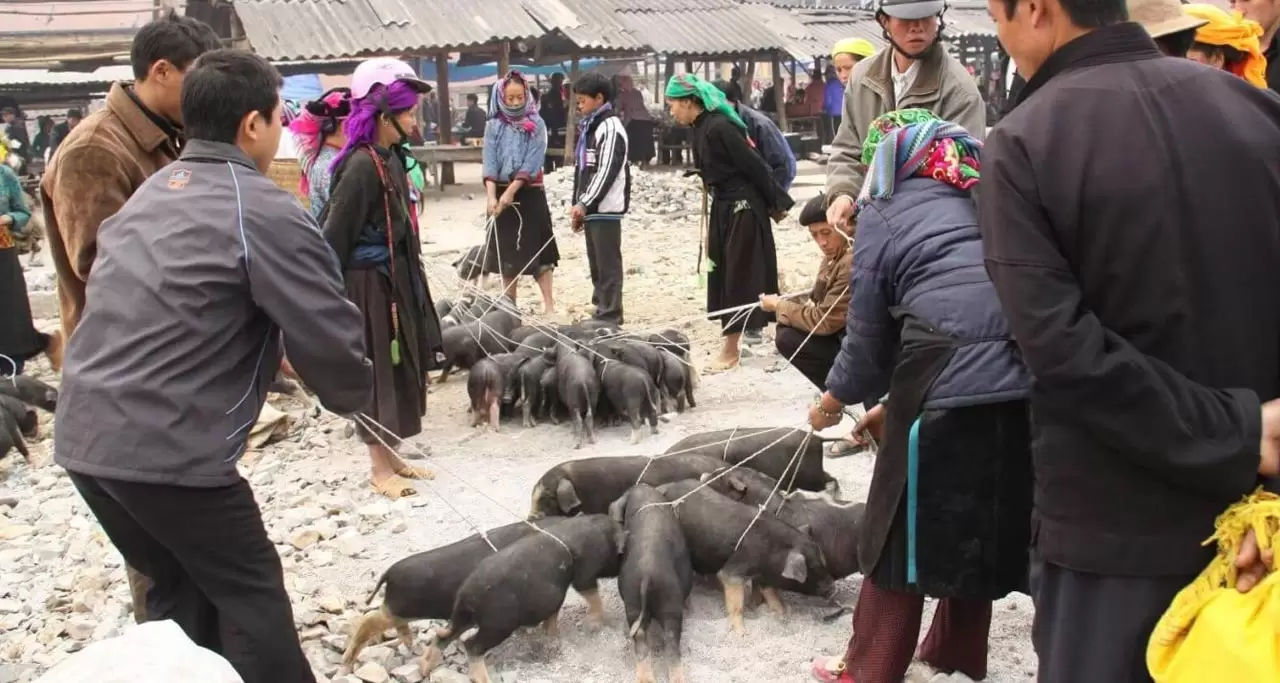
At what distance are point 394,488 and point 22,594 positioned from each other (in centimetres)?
170

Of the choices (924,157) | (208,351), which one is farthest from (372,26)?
(924,157)

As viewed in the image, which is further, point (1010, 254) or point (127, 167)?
point (127, 167)

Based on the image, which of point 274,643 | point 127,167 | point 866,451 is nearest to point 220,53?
point 127,167

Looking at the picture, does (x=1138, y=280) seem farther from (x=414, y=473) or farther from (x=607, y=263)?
(x=607, y=263)

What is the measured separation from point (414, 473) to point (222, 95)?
3128mm

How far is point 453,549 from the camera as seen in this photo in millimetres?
4055

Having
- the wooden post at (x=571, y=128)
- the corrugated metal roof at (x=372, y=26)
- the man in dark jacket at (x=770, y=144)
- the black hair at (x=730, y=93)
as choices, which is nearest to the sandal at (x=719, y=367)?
the man in dark jacket at (x=770, y=144)

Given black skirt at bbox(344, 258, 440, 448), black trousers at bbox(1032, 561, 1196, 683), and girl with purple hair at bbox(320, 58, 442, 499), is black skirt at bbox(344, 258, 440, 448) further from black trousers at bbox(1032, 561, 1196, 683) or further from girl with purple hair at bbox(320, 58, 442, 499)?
black trousers at bbox(1032, 561, 1196, 683)

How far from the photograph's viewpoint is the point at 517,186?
916 cm

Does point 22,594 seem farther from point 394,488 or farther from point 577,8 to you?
point 577,8

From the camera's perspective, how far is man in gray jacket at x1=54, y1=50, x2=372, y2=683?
277cm

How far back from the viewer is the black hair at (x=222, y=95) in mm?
2947

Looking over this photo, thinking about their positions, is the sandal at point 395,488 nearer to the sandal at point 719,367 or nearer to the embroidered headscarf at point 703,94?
the sandal at point 719,367

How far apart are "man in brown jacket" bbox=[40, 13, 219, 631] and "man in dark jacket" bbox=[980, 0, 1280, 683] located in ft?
9.39
